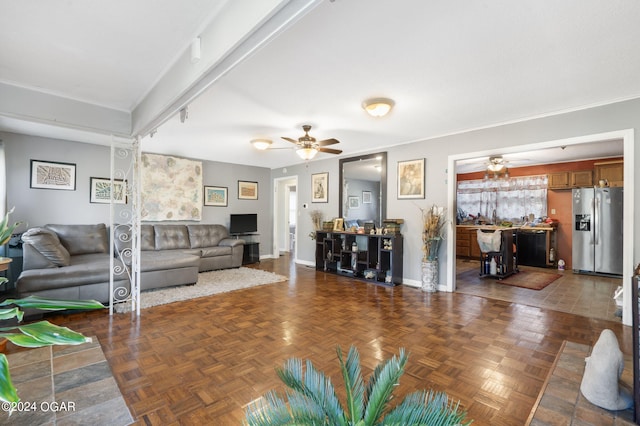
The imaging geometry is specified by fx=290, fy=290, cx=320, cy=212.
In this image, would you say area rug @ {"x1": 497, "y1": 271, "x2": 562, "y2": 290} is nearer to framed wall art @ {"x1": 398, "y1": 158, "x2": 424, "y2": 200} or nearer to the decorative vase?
the decorative vase

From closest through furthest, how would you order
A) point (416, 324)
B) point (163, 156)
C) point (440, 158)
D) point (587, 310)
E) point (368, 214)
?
point (416, 324)
point (587, 310)
point (440, 158)
point (368, 214)
point (163, 156)

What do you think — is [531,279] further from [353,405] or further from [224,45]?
[224,45]

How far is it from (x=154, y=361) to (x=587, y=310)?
4.75 m

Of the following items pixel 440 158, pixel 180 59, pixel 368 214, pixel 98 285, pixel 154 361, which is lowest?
pixel 154 361

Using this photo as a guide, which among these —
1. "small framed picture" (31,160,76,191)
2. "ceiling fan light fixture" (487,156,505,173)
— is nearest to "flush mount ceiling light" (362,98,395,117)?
"ceiling fan light fixture" (487,156,505,173)

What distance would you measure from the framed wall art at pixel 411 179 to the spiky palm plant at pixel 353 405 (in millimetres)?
4097

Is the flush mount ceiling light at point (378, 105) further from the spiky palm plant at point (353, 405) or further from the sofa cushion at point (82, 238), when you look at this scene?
the sofa cushion at point (82, 238)

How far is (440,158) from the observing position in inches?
179

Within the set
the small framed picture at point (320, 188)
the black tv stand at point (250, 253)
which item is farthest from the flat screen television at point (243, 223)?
the small framed picture at point (320, 188)

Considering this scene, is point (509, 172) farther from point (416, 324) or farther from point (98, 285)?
point (98, 285)

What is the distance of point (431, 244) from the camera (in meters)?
4.50

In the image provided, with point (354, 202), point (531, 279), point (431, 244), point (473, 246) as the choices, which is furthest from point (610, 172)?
point (354, 202)

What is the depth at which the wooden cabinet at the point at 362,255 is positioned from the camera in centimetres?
486

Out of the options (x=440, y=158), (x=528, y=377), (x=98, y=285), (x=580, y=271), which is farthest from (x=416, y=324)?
(x=580, y=271)
